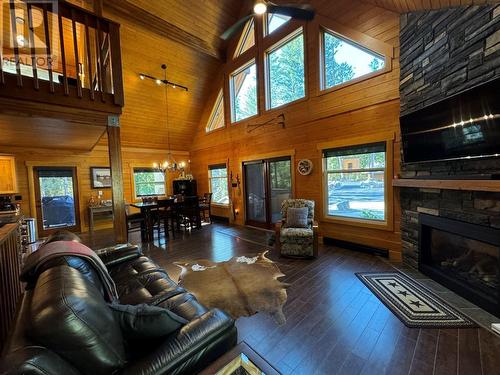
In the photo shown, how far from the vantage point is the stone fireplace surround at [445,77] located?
88.4 inches

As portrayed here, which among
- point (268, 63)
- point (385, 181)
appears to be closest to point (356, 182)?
point (385, 181)

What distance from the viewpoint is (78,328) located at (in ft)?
2.76

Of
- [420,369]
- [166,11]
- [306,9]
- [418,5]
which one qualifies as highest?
[166,11]

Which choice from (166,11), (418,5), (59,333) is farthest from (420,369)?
(166,11)

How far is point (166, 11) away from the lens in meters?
5.01

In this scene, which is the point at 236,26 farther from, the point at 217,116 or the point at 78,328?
the point at 217,116

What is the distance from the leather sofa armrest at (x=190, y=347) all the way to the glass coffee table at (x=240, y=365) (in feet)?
0.23

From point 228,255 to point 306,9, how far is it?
4141mm

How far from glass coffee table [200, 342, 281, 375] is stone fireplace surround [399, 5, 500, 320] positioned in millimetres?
2710

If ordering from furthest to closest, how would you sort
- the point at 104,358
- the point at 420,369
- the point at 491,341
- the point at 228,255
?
1. the point at 228,255
2. the point at 491,341
3. the point at 420,369
4. the point at 104,358

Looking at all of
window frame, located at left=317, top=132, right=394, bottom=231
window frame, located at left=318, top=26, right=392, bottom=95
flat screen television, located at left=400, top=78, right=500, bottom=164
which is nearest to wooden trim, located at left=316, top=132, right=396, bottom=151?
window frame, located at left=317, top=132, right=394, bottom=231

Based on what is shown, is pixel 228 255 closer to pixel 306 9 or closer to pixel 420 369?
pixel 420 369

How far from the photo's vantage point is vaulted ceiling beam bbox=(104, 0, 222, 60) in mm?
4583

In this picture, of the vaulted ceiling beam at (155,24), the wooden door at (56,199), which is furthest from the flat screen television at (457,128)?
the wooden door at (56,199)
